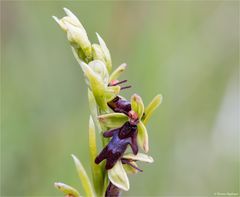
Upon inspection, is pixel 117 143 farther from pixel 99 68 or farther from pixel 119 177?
pixel 99 68

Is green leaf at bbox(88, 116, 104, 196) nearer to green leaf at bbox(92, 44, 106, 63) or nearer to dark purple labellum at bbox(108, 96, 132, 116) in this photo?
dark purple labellum at bbox(108, 96, 132, 116)

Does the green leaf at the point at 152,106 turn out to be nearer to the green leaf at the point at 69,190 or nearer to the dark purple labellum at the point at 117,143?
the dark purple labellum at the point at 117,143

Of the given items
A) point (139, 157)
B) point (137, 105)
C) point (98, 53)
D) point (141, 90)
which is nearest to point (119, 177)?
point (139, 157)

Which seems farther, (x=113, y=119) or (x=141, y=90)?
(x=141, y=90)

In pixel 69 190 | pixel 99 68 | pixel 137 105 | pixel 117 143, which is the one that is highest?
pixel 99 68

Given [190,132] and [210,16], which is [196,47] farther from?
[190,132]

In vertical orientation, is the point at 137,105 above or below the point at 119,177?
above

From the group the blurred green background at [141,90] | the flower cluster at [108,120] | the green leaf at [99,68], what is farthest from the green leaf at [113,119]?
the blurred green background at [141,90]
